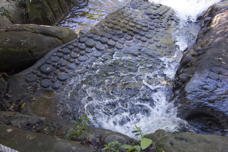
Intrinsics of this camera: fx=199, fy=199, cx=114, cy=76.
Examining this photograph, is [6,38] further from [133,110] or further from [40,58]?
[133,110]

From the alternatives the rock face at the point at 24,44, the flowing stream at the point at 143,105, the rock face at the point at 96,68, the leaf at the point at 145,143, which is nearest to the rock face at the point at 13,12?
the rock face at the point at 24,44

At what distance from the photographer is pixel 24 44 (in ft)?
13.0

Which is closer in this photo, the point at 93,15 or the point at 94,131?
the point at 94,131

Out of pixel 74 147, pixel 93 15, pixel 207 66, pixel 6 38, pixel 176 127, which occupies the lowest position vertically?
pixel 176 127

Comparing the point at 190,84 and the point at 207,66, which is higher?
the point at 207,66

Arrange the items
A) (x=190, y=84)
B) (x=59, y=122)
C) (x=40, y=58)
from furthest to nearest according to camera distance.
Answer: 1. (x=40, y=58)
2. (x=190, y=84)
3. (x=59, y=122)

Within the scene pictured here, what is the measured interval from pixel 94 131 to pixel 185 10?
5.88 metres

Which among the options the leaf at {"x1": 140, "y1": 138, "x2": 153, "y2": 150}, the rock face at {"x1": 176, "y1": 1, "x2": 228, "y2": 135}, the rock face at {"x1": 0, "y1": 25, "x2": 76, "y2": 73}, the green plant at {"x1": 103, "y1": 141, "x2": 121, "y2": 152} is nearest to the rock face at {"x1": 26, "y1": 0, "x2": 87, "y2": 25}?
the rock face at {"x1": 0, "y1": 25, "x2": 76, "y2": 73}

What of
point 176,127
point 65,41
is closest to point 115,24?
point 65,41

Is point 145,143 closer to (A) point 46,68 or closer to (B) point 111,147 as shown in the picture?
(B) point 111,147

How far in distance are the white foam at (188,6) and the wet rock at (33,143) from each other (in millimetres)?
5752

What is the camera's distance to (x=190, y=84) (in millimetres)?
3205

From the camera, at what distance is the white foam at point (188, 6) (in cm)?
660

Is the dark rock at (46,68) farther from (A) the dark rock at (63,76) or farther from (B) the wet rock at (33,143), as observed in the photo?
(B) the wet rock at (33,143)
